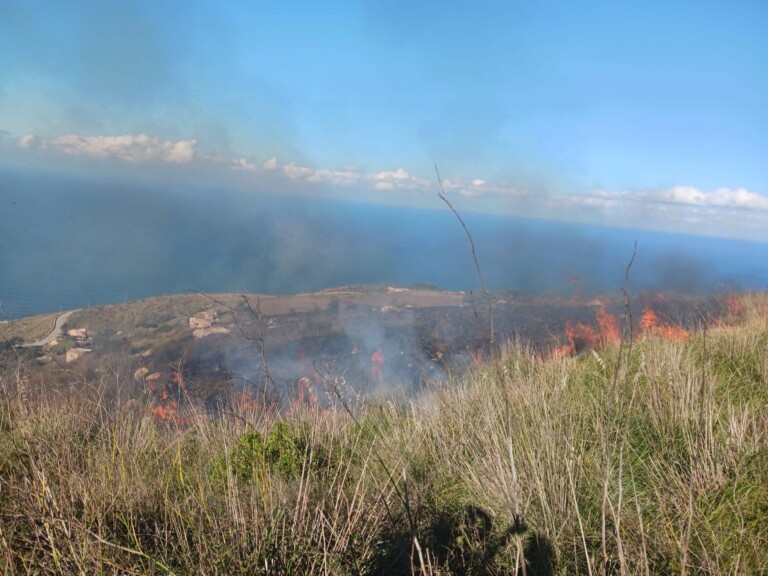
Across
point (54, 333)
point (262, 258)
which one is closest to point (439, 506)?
point (54, 333)

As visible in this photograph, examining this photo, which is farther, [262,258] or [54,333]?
[262,258]

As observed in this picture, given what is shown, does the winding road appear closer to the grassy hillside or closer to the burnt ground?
the burnt ground

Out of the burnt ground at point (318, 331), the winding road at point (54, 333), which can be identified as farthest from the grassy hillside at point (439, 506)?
the winding road at point (54, 333)

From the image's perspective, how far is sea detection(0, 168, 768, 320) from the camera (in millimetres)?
26750

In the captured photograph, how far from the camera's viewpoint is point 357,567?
6.47ft

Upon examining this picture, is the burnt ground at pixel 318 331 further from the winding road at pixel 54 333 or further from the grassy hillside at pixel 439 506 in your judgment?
the grassy hillside at pixel 439 506

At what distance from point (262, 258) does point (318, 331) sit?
32.2 metres

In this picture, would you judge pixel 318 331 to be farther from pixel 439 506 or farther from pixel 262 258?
pixel 262 258

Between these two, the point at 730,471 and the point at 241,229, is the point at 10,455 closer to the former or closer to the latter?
the point at 730,471

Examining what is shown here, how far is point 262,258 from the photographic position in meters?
45.2

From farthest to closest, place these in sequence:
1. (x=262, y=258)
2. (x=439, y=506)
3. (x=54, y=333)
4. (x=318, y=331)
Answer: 1. (x=262, y=258)
2. (x=318, y=331)
3. (x=54, y=333)
4. (x=439, y=506)

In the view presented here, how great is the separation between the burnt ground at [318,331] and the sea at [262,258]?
2.25 m

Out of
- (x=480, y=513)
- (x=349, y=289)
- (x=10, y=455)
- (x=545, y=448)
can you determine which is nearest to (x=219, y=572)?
(x=480, y=513)

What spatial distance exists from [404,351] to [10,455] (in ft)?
36.5
